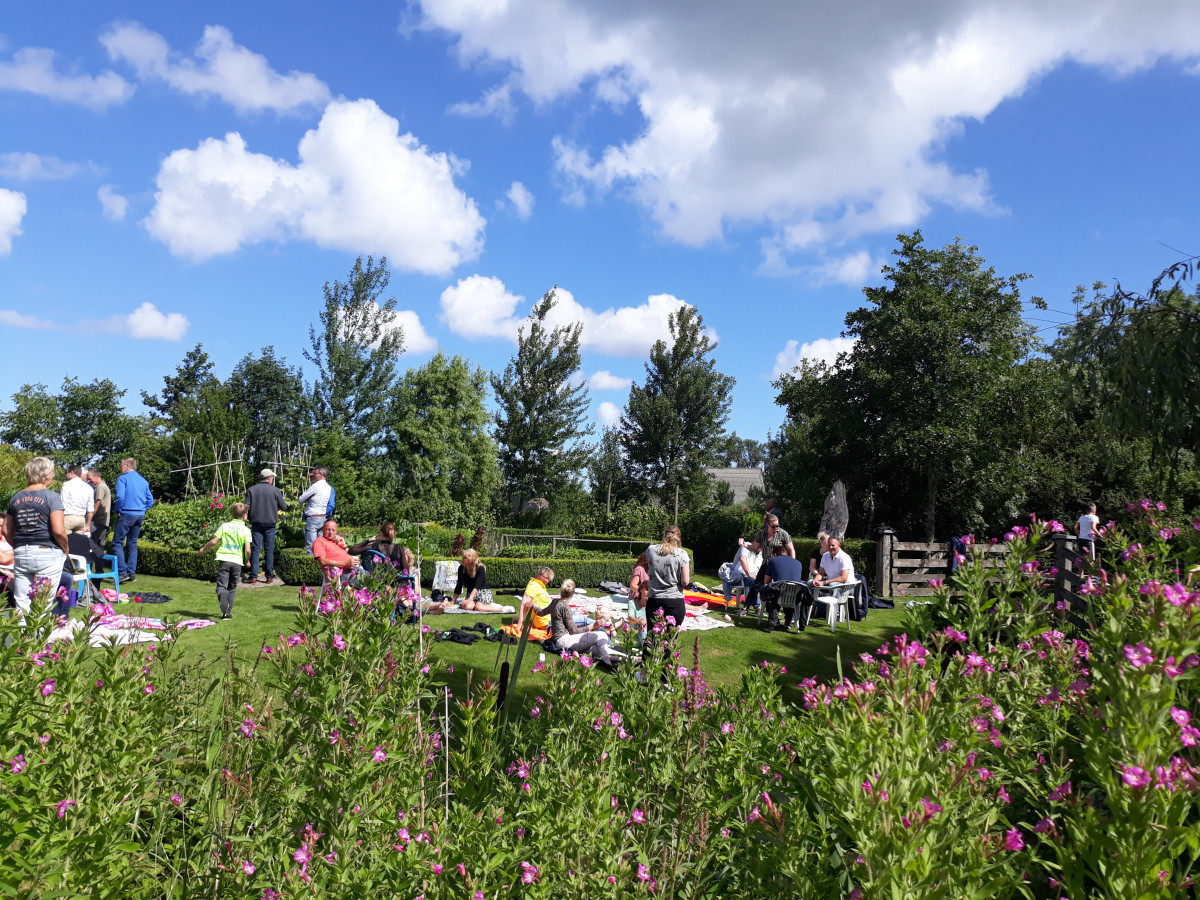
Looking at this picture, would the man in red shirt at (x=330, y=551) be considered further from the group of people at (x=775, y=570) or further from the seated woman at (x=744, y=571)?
the seated woman at (x=744, y=571)

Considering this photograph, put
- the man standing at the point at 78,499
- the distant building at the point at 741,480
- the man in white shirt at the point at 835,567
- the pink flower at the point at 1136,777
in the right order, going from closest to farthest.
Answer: the pink flower at the point at 1136,777 → the man standing at the point at 78,499 → the man in white shirt at the point at 835,567 → the distant building at the point at 741,480

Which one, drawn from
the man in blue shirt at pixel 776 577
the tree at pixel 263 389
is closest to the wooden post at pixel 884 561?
the man in blue shirt at pixel 776 577

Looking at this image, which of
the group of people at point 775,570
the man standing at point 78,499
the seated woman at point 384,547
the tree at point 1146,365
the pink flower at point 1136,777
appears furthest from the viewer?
the group of people at point 775,570

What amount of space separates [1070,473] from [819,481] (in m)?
6.02

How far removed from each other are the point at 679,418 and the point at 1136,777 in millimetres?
27903

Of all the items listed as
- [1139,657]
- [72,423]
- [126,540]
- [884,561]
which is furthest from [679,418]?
[72,423]

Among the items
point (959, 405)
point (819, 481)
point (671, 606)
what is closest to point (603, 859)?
point (671, 606)

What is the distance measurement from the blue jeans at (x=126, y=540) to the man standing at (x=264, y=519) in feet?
5.08

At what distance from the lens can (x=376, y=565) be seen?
3.11 m

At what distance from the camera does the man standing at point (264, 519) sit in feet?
34.0

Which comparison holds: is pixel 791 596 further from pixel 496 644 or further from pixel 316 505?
pixel 316 505

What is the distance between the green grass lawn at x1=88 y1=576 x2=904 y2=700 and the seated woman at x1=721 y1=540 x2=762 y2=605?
68cm

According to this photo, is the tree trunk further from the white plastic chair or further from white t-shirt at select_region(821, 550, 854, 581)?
white t-shirt at select_region(821, 550, 854, 581)

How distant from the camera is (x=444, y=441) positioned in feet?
73.0
